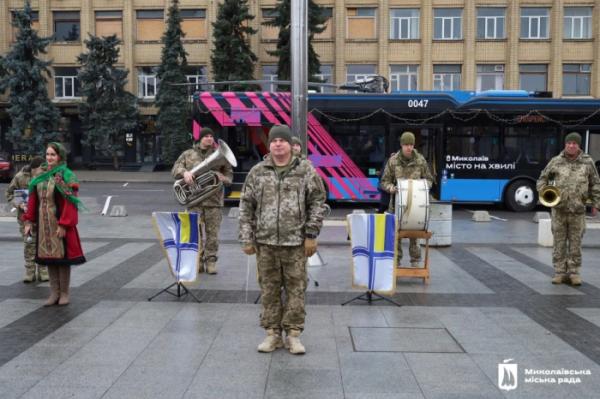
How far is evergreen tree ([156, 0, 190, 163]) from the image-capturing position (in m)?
37.1

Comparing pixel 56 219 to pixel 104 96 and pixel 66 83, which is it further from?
pixel 66 83

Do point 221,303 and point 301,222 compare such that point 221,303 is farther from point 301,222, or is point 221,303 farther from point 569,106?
point 569,106

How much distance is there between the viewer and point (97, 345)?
5.60 metres

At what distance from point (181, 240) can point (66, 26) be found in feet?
124

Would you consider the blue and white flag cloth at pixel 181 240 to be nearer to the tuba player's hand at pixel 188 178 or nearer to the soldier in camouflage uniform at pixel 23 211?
the tuba player's hand at pixel 188 178

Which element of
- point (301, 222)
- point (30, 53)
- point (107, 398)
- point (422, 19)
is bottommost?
point (107, 398)

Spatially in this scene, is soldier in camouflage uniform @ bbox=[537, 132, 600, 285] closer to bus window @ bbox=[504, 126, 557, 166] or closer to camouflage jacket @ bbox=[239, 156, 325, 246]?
camouflage jacket @ bbox=[239, 156, 325, 246]

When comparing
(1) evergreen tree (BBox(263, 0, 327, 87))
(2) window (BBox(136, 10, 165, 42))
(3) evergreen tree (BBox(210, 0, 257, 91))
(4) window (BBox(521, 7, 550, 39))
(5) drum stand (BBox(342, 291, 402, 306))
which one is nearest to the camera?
(5) drum stand (BBox(342, 291, 402, 306))

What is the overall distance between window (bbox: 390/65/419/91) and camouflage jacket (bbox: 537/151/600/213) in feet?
101

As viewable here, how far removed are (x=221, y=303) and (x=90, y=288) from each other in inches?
77.5

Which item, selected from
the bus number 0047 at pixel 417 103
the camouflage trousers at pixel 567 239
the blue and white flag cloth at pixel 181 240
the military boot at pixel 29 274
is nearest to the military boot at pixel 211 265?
the blue and white flag cloth at pixel 181 240

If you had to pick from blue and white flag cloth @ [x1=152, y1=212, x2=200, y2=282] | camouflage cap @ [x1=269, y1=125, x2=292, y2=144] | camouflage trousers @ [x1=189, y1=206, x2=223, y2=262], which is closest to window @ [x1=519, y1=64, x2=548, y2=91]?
camouflage trousers @ [x1=189, y1=206, x2=223, y2=262]

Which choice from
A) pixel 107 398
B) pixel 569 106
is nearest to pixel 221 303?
pixel 107 398

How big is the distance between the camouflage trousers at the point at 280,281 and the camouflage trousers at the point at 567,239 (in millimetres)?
4578
